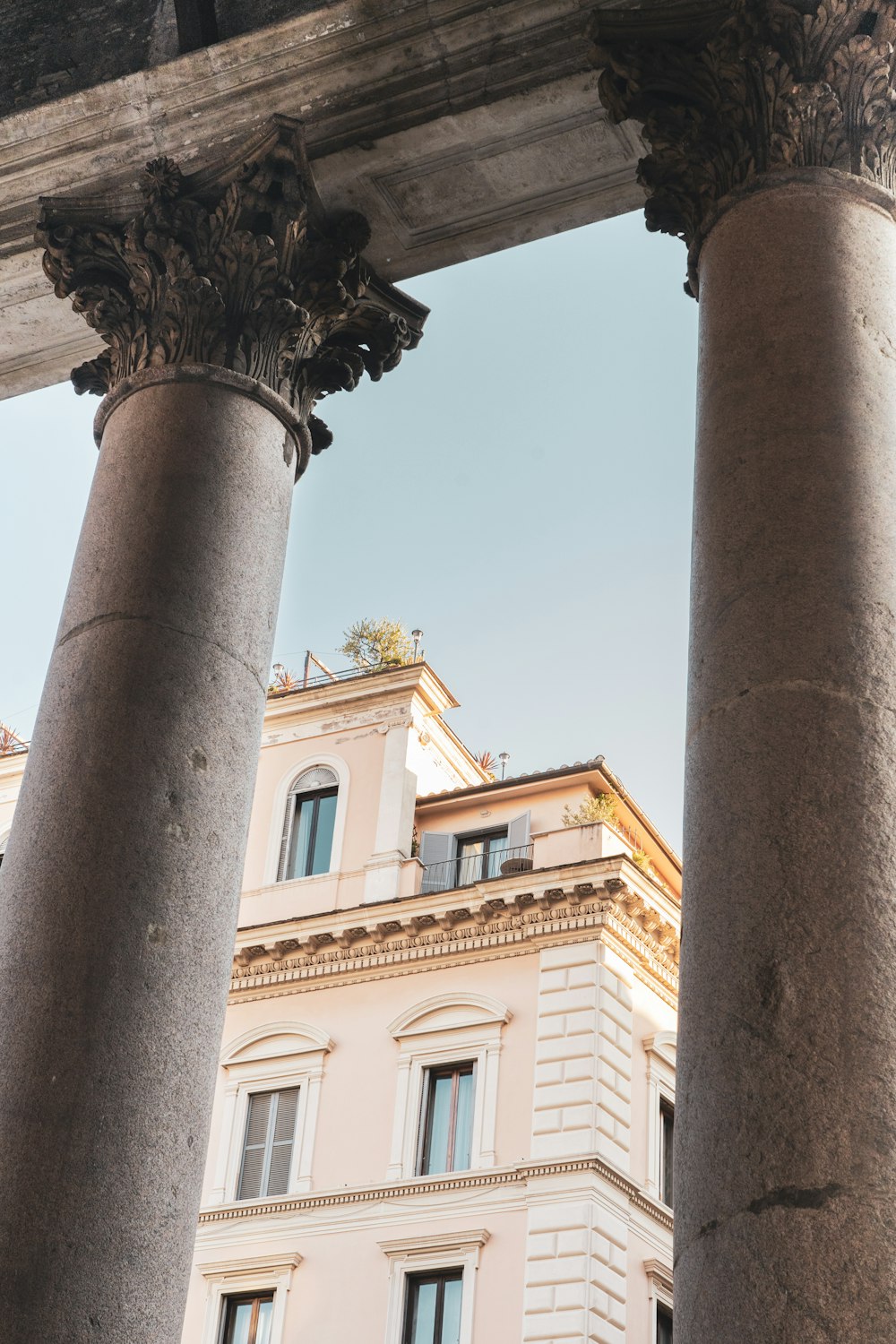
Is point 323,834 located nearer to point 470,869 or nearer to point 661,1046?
point 470,869

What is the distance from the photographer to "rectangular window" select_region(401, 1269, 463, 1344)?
33625 millimetres

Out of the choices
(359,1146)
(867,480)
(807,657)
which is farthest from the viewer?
(359,1146)

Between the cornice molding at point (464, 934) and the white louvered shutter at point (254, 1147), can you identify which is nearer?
the cornice molding at point (464, 934)

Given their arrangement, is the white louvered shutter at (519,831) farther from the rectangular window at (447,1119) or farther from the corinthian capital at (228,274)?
the corinthian capital at (228,274)

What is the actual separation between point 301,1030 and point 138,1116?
99.2 feet

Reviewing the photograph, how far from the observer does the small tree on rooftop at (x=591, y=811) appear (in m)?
37.7

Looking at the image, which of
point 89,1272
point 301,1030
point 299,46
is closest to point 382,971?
point 301,1030

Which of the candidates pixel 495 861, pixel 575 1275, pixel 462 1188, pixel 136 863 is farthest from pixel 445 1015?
pixel 136 863

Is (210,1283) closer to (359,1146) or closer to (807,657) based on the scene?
(359,1146)

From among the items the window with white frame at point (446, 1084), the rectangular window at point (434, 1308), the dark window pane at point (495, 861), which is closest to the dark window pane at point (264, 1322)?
the rectangular window at point (434, 1308)

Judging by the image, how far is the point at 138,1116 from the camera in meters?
7.98

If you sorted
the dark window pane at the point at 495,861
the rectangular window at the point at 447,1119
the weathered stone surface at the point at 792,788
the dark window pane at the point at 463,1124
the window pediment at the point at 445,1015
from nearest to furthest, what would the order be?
the weathered stone surface at the point at 792,788, the dark window pane at the point at 463,1124, the rectangular window at the point at 447,1119, the window pediment at the point at 445,1015, the dark window pane at the point at 495,861

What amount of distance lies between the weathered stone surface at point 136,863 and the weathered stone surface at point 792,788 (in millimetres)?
2414

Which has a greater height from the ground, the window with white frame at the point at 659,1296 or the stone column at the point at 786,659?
the window with white frame at the point at 659,1296
